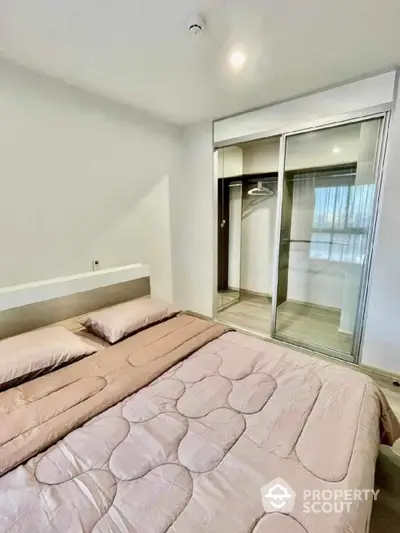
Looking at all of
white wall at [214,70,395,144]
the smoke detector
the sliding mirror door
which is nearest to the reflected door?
white wall at [214,70,395,144]

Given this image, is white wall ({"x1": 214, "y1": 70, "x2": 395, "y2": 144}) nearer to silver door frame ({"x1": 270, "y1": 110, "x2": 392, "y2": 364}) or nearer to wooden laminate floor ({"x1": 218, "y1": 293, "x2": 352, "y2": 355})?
silver door frame ({"x1": 270, "y1": 110, "x2": 392, "y2": 364})

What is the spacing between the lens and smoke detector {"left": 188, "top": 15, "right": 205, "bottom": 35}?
1.48m

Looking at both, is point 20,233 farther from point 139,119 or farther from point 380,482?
point 380,482

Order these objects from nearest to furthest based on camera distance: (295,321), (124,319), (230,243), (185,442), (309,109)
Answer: (185,442), (124,319), (309,109), (295,321), (230,243)

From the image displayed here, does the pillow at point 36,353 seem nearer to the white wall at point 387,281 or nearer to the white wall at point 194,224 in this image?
the white wall at point 194,224

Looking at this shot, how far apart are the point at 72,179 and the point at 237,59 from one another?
1532 mm

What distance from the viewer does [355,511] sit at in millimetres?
843

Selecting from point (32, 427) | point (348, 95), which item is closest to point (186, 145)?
point (348, 95)

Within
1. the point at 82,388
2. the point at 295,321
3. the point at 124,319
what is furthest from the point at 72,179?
the point at 295,321

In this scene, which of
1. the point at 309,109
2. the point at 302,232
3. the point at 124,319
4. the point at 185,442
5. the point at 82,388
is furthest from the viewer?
the point at 302,232

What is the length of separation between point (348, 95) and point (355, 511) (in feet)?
8.70

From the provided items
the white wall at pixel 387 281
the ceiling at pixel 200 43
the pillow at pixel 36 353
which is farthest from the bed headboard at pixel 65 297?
the white wall at pixel 387 281

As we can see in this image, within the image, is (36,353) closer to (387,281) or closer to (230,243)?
(387,281)

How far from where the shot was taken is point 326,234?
345 centimetres
